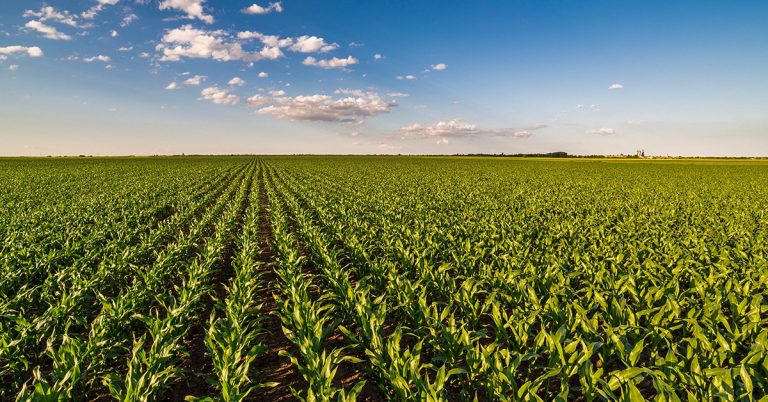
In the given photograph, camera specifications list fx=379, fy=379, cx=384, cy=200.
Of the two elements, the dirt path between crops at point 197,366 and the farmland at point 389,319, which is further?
the dirt path between crops at point 197,366

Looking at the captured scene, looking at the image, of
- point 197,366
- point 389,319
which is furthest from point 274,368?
point 389,319

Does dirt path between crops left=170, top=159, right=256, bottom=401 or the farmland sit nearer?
the farmland

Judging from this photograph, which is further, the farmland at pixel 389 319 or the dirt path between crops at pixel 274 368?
the dirt path between crops at pixel 274 368

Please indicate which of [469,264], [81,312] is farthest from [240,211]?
[469,264]

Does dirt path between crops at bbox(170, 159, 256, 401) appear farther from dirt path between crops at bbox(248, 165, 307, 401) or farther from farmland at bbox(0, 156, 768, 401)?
dirt path between crops at bbox(248, 165, 307, 401)

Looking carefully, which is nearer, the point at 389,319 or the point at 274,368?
the point at 274,368

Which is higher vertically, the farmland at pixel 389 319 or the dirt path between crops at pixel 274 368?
the farmland at pixel 389 319

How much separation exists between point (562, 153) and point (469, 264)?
553ft

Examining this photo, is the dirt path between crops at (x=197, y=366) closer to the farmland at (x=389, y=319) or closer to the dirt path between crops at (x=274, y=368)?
the farmland at (x=389, y=319)

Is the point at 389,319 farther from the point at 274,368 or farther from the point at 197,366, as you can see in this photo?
the point at 197,366

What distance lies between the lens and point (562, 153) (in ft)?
522

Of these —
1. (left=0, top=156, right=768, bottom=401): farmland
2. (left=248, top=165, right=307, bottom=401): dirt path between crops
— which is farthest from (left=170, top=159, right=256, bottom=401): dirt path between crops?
(left=248, top=165, right=307, bottom=401): dirt path between crops

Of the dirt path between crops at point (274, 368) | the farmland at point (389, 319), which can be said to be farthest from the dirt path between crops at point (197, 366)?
the dirt path between crops at point (274, 368)

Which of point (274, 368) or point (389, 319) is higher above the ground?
point (389, 319)
